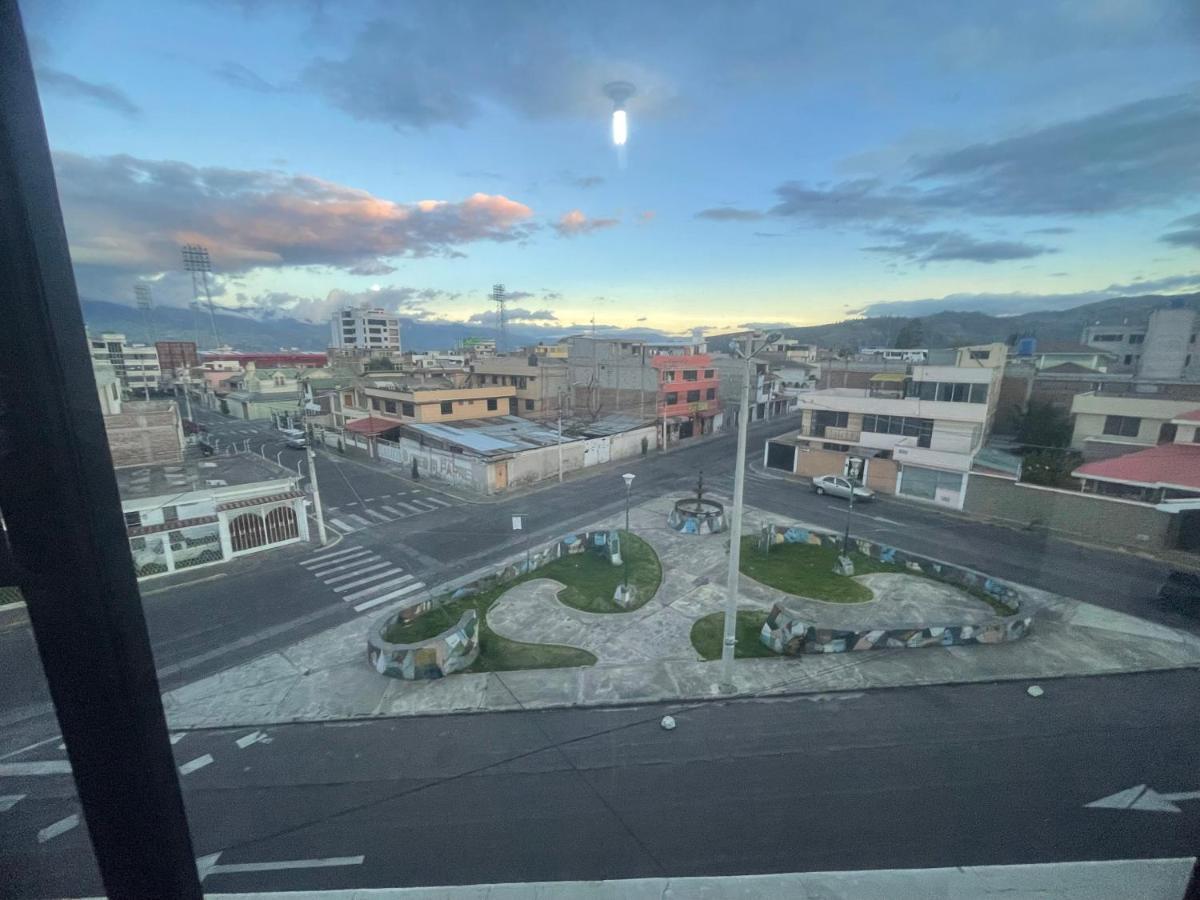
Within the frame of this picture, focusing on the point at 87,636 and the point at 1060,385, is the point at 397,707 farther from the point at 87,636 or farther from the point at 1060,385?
the point at 1060,385

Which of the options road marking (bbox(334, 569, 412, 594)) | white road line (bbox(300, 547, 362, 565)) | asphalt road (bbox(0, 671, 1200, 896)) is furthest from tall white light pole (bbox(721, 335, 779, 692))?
white road line (bbox(300, 547, 362, 565))

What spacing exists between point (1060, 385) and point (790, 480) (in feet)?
67.2

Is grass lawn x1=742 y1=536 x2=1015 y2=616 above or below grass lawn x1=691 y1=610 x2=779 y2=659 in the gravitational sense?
below

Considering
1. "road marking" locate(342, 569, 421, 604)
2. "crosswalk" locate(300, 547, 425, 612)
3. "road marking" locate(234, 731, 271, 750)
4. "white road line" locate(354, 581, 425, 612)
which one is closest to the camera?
"road marking" locate(234, 731, 271, 750)

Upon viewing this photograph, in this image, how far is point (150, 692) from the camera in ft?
5.29

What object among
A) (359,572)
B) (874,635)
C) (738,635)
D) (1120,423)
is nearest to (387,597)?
(359,572)

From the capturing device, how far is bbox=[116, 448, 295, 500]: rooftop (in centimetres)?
1698

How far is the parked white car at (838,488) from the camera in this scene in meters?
24.6

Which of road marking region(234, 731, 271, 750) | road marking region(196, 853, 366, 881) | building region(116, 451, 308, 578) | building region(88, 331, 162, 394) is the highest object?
building region(88, 331, 162, 394)

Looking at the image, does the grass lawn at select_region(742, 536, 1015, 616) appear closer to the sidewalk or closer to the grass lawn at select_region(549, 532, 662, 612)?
the sidewalk

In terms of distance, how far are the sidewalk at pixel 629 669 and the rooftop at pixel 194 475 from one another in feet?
28.0

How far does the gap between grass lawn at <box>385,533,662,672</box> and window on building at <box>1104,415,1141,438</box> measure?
26.0 metres

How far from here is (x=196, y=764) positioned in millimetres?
8586

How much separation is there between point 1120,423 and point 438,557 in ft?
110
